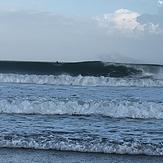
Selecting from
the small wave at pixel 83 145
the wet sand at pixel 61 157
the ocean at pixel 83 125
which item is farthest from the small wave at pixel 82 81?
the wet sand at pixel 61 157

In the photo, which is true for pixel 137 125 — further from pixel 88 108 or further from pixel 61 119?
pixel 88 108

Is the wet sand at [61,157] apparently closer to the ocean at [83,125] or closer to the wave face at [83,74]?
the ocean at [83,125]

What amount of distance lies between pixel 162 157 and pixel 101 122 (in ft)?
14.5

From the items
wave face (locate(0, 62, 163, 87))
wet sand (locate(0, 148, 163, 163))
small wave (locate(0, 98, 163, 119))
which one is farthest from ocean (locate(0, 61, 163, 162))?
wave face (locate(0, 62, 163, 87))

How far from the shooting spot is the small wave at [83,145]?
30.2 feet

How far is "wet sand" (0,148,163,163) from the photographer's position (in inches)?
335

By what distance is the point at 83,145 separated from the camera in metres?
9.41

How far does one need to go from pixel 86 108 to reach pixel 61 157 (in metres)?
7.45

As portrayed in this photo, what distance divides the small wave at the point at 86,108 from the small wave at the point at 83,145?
18.5 feet

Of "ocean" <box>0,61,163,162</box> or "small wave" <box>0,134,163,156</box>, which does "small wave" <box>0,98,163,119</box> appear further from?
"small wave" <box>0,134,163,156</box>

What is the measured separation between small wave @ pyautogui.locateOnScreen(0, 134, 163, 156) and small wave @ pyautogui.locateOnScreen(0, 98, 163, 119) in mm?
5630

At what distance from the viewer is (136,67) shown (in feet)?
114

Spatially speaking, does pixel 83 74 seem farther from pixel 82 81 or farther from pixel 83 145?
pixel 83 145

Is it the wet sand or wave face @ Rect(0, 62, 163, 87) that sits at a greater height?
wave face @ Rect(0, 62, 163, 87)
